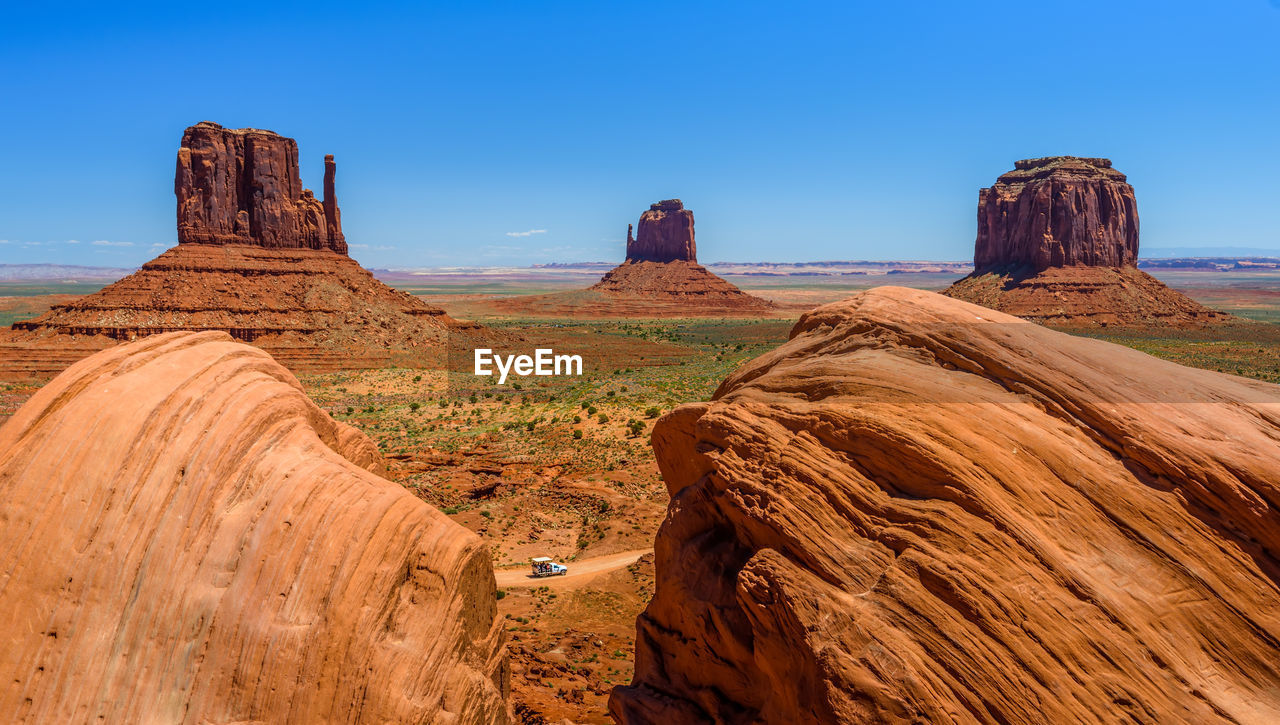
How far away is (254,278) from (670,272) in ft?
363

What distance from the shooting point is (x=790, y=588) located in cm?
871

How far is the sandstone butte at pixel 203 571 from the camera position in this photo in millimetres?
7598

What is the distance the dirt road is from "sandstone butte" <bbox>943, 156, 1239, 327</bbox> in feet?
306

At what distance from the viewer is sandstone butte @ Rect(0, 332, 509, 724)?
299 inches

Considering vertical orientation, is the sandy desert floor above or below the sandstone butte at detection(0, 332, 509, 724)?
below

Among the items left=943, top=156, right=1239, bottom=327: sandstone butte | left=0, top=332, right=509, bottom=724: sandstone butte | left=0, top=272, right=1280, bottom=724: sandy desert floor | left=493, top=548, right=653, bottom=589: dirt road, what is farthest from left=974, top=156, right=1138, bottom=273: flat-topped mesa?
left=0, top=332, right=509, bottom=724: sandstone butte

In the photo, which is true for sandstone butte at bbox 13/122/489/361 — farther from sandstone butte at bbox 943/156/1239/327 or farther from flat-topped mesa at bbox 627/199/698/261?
flat-topped mesa at bbox 627/199/698/261

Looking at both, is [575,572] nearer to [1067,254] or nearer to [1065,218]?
[1065,218]

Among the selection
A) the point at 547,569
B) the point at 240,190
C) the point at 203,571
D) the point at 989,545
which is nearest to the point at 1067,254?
the point at 240,190

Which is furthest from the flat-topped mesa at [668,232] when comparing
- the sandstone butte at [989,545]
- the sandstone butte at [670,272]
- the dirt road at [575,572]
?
the sandstone butte at [989,545]

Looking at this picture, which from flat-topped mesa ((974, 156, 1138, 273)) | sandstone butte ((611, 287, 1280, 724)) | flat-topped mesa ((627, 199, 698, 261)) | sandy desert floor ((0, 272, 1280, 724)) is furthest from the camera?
flat-topped mesa ((627, 199, 698, 261))

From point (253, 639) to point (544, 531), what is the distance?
18724mm

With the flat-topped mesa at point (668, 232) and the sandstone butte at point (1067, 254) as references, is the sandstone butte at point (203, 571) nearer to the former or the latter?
the sandstone butte at point (1067, 254)

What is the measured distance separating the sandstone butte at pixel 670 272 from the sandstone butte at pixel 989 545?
149 metres
